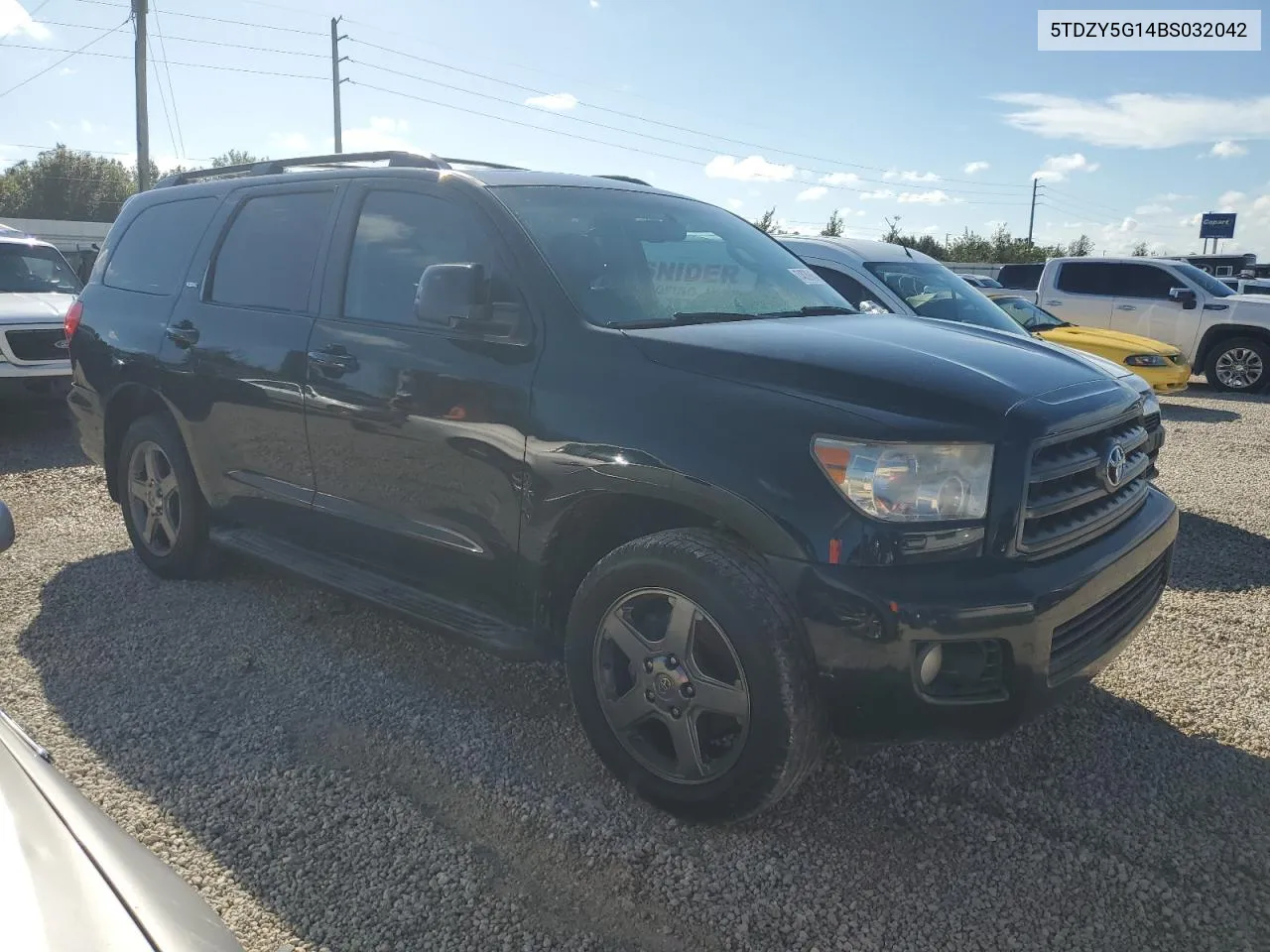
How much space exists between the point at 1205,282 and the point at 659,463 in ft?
47.5

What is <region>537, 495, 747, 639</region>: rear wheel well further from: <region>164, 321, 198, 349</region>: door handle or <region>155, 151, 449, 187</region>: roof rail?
<region>164, 321, 198, 349</region>: door handle

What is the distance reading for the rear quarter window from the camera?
15.1 feet

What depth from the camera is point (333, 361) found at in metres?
3.65

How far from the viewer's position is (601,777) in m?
3.09

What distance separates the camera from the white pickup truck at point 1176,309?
13992mm

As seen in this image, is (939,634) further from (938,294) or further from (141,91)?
(141,91)

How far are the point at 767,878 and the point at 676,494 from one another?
41.0 inches

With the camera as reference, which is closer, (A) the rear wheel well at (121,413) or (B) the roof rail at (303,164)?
(B) the roof rail at (303,164)

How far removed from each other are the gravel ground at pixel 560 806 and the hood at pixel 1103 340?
22.8ft

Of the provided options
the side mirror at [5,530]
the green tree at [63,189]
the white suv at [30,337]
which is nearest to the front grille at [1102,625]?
the side mirror at [5,530]

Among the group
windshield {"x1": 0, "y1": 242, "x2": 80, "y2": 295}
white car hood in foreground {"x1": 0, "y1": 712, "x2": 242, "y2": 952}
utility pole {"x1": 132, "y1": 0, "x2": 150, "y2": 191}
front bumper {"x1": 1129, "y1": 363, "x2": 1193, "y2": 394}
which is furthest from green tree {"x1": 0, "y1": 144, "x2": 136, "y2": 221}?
white car hood in foreground {"x1": 0, "y1": 712, "x2": 242, "y2": 952}

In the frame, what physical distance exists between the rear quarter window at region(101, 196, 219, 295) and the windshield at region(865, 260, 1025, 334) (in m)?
4.82

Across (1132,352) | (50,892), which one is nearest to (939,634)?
(50,892)

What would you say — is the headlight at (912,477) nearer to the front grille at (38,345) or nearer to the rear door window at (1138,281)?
the front grille at (38,345)
